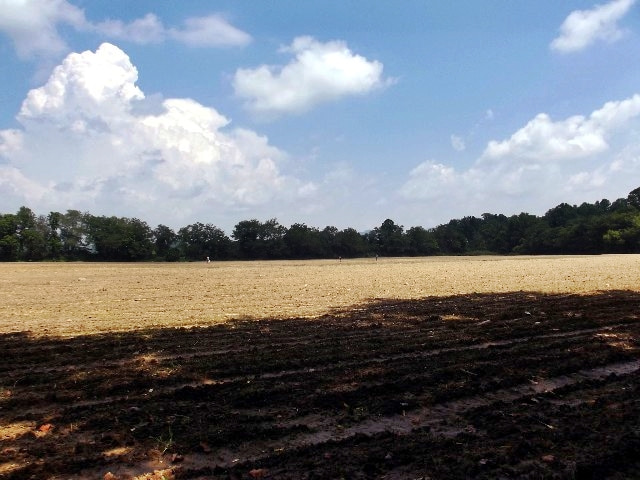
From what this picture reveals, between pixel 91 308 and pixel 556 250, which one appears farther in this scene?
pixel 556 250

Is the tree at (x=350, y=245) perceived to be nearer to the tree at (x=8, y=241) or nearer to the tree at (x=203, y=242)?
the tree at (x=203, y=242)

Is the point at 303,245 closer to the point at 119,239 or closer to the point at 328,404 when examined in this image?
the point at 119,239

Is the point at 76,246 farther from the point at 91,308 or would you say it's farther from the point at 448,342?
the point at 448,342

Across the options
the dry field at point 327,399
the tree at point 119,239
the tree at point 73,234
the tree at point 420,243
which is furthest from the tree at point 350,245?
the dry field at point 327,399

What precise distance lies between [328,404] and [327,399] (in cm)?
17

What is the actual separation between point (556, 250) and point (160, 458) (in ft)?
406

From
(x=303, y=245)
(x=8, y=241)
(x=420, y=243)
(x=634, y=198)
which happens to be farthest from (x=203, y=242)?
(x=634, y=198)

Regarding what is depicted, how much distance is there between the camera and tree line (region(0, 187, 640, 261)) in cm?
10356

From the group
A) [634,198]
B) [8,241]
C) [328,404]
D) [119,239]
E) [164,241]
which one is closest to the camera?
[328,404]

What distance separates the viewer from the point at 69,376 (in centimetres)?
808

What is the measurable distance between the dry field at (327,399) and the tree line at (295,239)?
104m

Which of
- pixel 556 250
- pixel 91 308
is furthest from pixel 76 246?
pixel 556 250

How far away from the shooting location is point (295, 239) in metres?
128

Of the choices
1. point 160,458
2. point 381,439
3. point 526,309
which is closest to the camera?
point 160,458
